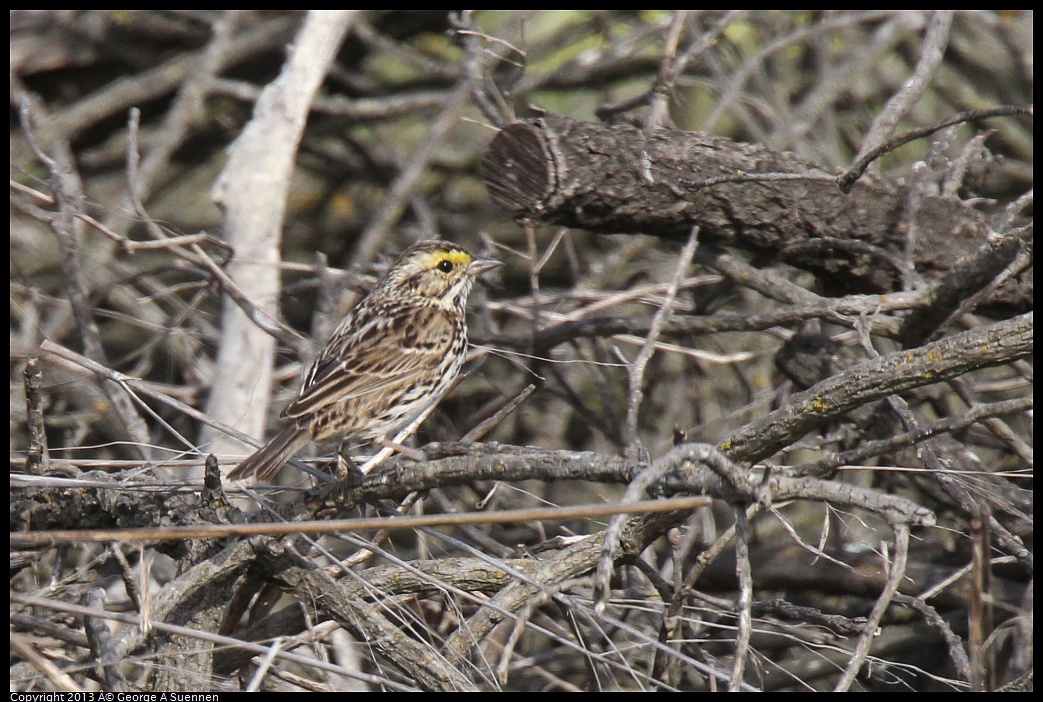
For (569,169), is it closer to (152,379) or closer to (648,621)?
(648,621)

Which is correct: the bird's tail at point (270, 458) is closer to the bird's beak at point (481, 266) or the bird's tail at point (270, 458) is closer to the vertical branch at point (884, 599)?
the bird's beak at point (481, 266)

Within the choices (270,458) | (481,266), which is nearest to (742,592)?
(270,458)

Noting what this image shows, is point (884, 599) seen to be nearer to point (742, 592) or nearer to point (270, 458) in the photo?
point (742, 592)

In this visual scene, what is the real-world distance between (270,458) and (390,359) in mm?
918

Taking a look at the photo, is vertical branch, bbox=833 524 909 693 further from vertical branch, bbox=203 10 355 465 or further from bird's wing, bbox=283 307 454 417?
vertical branch, bbox=203 10 355 465

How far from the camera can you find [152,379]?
6.04m

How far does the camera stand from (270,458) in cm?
363

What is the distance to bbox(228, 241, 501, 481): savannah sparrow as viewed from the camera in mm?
4023

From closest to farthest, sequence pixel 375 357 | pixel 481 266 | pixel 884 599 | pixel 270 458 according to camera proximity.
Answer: pixel 884 599, pixel 270 458, pixel 375 357, pixel 481 266

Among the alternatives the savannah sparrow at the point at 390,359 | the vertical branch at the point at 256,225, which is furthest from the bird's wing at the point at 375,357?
the vertical branch at the point at 256,225

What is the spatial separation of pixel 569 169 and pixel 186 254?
5.62ft

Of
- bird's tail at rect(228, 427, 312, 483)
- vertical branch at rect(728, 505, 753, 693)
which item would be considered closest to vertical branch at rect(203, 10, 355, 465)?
bird's tail at rect(228, 427, 312, 483)

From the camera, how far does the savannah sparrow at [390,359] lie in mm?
4023
